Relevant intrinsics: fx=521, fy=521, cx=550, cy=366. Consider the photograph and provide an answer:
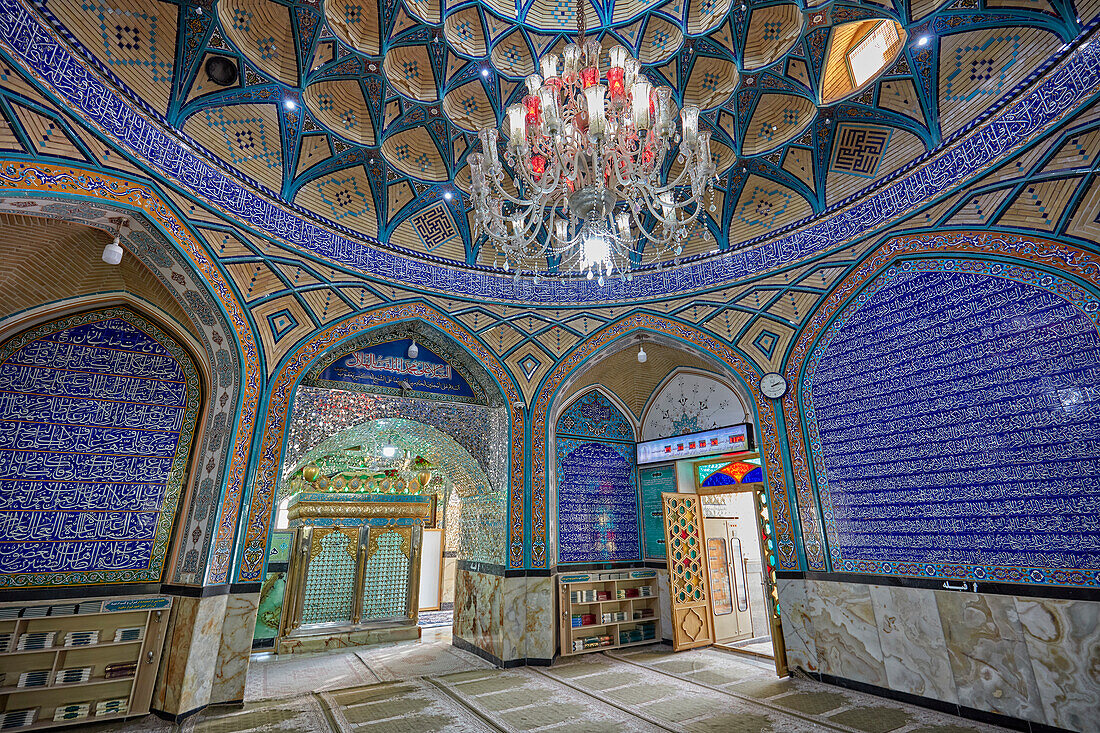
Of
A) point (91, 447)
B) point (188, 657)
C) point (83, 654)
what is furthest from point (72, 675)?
point (91, 447)

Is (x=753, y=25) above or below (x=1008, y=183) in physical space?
above

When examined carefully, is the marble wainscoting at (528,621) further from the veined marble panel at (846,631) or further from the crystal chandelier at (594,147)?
the crystal chandelier at (594,147)

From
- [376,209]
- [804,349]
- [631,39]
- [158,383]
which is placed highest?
[631,39]

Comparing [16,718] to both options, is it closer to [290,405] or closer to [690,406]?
[290,405]

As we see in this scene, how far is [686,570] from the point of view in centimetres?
792

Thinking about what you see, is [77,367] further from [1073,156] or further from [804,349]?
[1073,156]

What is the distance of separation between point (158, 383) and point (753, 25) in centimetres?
763

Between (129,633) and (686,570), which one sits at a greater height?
(686,570)

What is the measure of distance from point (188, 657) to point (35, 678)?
1257mm

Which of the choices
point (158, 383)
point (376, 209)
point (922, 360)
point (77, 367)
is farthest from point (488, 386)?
point (922, 360)

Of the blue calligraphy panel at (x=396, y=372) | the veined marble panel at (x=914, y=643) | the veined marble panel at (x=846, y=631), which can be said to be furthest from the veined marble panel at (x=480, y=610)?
the veined marble panel at (x=914, y=643)

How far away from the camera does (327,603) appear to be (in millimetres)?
8641

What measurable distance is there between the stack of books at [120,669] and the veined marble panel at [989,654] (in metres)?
7.76

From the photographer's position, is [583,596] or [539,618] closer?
[539,618]
